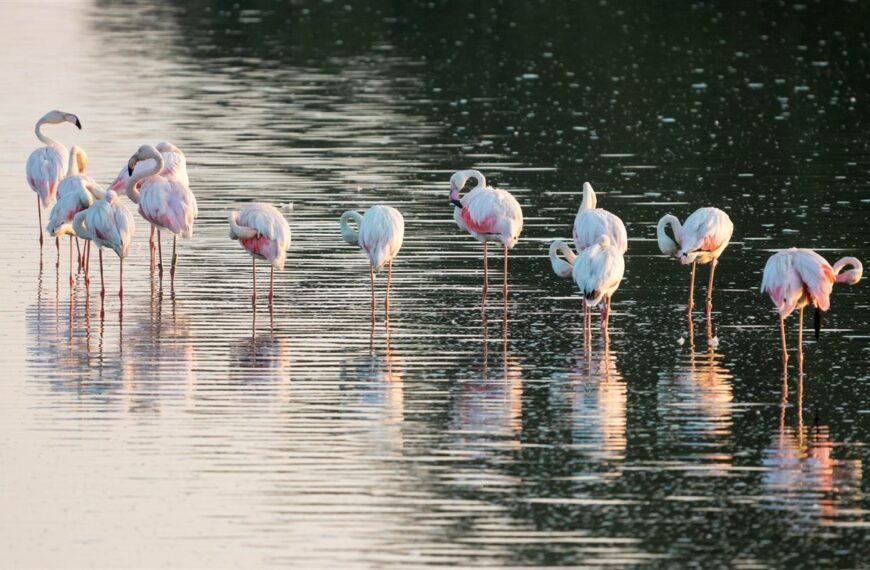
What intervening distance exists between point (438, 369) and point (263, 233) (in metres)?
2.91

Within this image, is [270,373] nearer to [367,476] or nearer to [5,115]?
[367,476]

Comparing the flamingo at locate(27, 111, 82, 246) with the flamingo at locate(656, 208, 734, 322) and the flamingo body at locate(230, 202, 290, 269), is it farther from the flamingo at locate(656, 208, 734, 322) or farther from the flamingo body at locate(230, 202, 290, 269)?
the flamingo at locate(656, 208, 734, 322)

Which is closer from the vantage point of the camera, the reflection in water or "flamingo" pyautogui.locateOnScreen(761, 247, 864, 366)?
the reflection in water

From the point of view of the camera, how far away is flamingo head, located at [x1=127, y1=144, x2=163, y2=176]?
1694 cm

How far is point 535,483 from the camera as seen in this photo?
10352 mm

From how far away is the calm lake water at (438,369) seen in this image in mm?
9617

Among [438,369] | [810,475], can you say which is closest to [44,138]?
[438,369]

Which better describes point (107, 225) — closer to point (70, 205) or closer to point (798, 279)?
point (70, 205)

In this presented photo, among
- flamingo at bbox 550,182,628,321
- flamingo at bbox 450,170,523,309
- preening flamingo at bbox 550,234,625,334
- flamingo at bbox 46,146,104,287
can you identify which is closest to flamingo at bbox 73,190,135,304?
flamingo at bbox 46,146,104,287

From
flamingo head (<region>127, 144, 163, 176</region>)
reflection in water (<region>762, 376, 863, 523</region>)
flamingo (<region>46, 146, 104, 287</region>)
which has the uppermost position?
flamingo head (<region>127, 144, 163, 176</region>)

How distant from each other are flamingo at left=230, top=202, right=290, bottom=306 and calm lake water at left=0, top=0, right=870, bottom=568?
445 millimetres

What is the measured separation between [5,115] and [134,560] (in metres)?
22.1

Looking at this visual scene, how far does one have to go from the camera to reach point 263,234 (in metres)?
15.5

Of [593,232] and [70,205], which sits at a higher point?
[70,205]
